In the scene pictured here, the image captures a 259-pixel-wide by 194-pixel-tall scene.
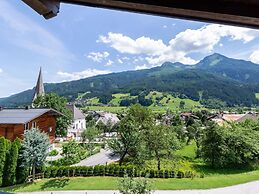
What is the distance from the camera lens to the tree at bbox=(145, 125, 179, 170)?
734 inches

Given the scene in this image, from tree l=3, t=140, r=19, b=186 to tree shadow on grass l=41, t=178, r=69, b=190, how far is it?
1.78 metres

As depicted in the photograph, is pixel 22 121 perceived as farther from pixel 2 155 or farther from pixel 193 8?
pixel 193 8

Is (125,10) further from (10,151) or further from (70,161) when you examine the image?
(70,161)

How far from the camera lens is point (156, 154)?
18812mm

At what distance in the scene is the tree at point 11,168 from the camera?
1481cm

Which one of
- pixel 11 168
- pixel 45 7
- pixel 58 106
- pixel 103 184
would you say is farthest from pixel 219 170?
pixel 45 7

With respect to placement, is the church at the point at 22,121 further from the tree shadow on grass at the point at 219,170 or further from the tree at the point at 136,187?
the tree shadow on grass at the point at 219,170

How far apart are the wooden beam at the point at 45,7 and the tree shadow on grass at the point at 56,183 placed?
1436cm

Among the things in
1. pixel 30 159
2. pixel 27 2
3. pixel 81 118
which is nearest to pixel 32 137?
pixel 30 159

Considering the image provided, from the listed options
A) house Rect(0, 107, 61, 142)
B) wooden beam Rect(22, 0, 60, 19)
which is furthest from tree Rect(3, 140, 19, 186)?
wooden beam Rect(22, 0, 60, 19)

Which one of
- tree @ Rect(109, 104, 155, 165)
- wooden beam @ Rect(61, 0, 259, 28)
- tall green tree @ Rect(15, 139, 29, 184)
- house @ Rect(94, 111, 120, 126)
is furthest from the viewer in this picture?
house @ Rect(94, 111, 120, 126)

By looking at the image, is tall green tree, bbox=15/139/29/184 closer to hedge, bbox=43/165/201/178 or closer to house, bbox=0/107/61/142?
hedge, bbox=43/165/201/178

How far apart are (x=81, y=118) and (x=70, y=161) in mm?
30101

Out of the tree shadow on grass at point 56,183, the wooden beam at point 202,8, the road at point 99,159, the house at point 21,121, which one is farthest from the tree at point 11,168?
the wooden beam at point 202,8
